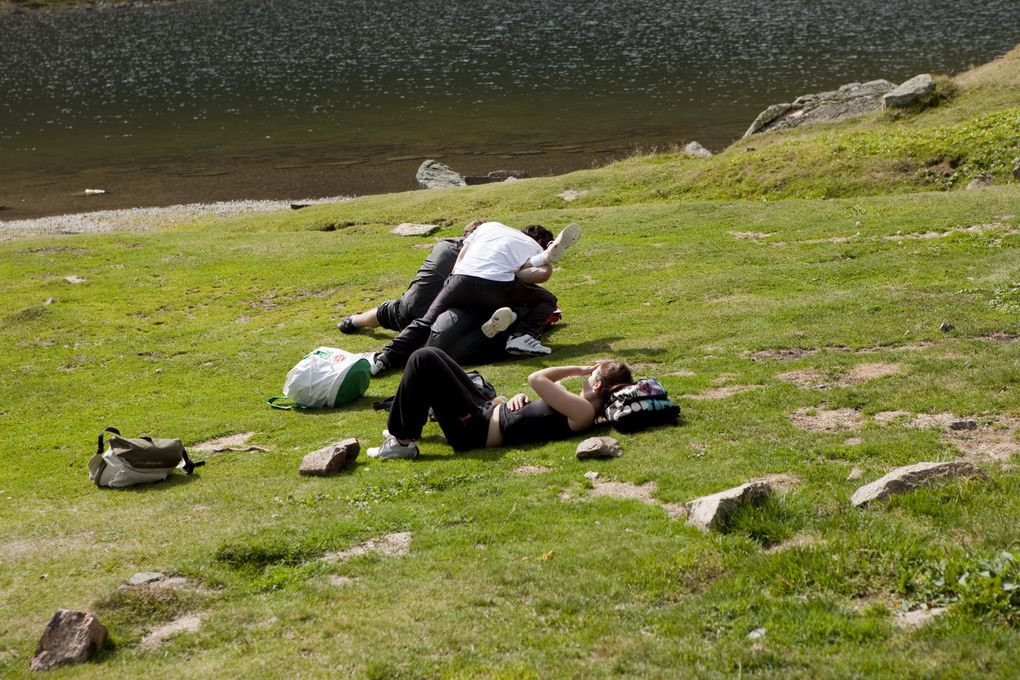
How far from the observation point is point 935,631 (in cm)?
689

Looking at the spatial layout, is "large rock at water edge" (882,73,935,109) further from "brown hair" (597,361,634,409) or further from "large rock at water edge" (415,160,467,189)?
"brown hair" (597,361,634,409)

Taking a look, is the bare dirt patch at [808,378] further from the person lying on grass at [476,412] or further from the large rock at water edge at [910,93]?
the large rock at water edge at [910,93]

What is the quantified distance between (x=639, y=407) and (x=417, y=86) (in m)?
73.3

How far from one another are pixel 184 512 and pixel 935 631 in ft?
26.0

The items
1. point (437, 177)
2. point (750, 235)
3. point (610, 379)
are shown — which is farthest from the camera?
point (437, 177)

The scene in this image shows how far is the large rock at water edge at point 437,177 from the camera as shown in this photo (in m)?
49.4

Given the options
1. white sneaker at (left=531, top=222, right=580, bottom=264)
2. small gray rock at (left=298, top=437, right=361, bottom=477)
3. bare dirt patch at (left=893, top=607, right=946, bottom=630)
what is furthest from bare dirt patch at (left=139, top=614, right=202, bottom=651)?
white sneaker at (left=531, top=222, right=580, bottom=264)

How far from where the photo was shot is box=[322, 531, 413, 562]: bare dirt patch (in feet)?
31.5

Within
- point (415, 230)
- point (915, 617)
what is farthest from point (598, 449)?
point (415, 230)

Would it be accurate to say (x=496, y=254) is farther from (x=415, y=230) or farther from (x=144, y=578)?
(x=415, y=230)

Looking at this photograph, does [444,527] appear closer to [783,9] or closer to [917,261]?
[917,261]

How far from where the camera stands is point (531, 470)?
38.2 feet

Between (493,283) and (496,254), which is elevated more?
(496,254)

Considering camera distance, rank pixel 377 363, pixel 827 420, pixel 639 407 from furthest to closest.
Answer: pixel 377 363
pixel 639 407
pixel 827 420
